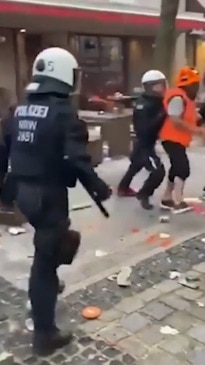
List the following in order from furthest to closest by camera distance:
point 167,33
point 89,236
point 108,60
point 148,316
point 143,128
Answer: point 108,60 → point 167,33 → point 143,128 → point 89,236 → point 148,316

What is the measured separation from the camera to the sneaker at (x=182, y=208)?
22.4ft

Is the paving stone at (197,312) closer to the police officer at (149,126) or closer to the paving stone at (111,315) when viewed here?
the paving stone at (111,315)

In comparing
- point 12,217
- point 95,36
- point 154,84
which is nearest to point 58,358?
point 12,217

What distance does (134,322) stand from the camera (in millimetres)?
3996

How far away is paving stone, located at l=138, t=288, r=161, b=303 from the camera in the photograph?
14.3ft

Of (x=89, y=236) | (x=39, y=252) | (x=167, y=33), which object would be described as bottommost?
(x=89, y=236)

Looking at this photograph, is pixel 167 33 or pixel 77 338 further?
pixel 167 33

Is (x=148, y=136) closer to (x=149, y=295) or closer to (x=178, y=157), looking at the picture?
(x=178, y=157)

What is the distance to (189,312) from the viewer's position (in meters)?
4.16

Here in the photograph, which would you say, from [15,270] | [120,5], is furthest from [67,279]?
[120,5]

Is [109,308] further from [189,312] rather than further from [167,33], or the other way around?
[167,33]

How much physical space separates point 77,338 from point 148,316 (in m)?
0.59

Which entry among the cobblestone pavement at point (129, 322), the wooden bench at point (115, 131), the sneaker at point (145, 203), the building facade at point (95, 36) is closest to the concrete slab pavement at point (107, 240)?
the sneaker at point (145, 203)

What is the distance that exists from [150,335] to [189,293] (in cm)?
75
